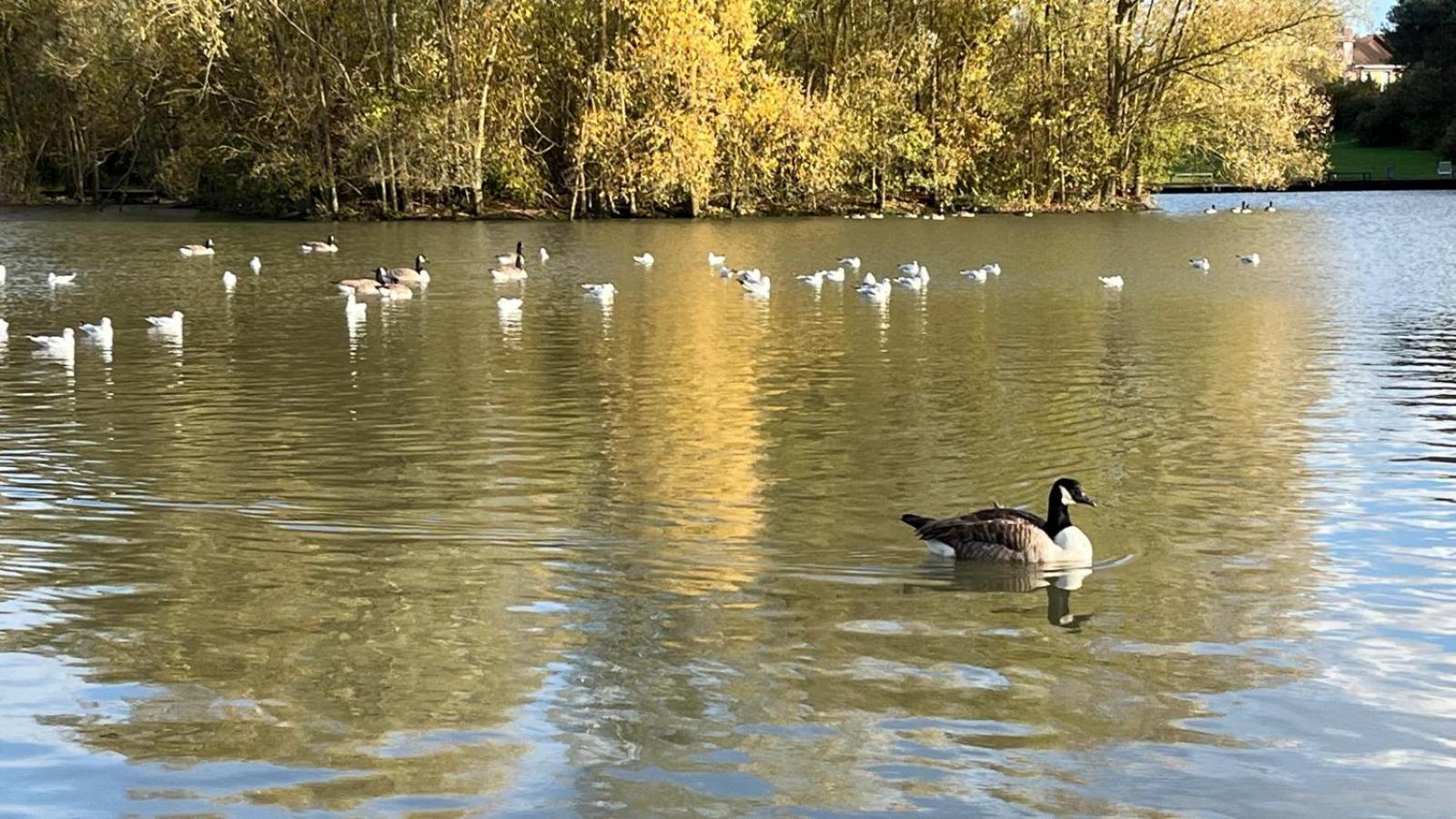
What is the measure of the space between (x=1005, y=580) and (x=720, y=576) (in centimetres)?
193


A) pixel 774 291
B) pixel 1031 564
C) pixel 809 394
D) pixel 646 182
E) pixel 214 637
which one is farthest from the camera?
pixel 646 182

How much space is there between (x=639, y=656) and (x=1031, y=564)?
3.09 m

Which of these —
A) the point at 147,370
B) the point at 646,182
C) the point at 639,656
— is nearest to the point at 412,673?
the point at 639,656

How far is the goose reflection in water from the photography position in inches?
401

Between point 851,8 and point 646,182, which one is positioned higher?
point 851,8

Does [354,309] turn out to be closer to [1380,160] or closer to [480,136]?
[480,136]

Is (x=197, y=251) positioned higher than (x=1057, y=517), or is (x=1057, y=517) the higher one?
(x=197, y=251)

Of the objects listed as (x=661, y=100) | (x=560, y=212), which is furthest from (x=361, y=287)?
(x=560, y=212)

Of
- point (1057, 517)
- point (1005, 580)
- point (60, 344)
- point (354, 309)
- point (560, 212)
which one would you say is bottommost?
point (1005, 580)

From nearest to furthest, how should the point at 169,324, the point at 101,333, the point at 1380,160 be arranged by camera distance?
the point at 101,333, the point at 169,324, the point at 1380,160

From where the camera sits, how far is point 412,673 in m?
8.52

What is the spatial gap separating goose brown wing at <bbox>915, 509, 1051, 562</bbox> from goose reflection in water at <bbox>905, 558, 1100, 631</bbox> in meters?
0.08

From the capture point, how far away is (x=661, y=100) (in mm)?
52000

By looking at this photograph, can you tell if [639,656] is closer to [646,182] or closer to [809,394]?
[809,394]
